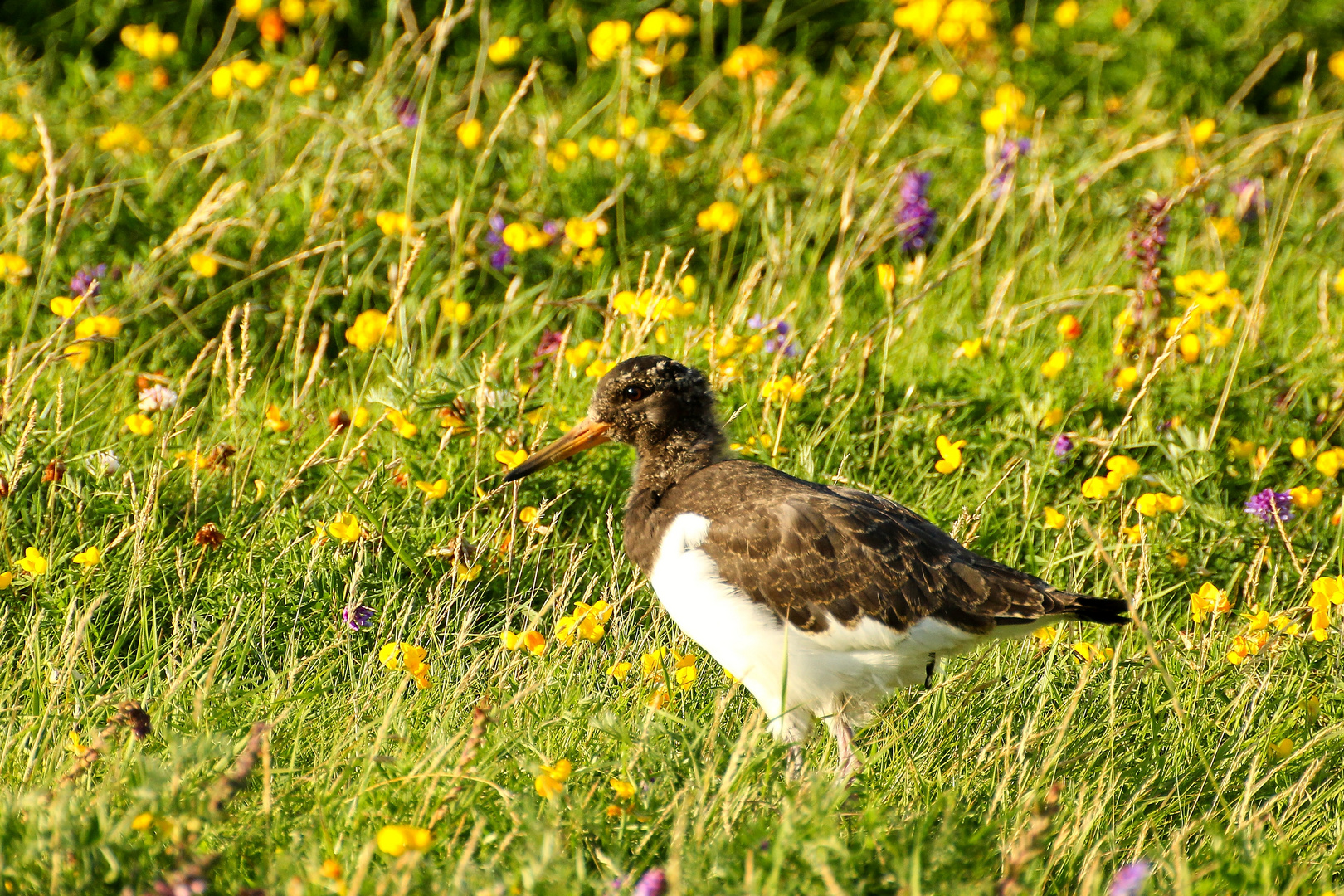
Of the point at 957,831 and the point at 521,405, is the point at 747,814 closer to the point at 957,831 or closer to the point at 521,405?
the point at 957,831

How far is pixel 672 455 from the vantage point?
4.20 metres

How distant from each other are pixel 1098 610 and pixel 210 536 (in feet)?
9.22

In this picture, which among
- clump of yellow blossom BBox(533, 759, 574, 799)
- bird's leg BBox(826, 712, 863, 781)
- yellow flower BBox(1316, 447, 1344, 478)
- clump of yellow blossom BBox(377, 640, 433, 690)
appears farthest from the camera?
yellow flower BBox(1316, 447, 1344, 478)

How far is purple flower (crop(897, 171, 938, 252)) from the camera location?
6.25m

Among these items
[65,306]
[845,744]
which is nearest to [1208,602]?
[845,744]

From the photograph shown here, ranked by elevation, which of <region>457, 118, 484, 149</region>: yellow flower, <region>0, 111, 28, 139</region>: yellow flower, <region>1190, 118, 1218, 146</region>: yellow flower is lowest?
<region>0, 111, 28, 139</region>: yellow flower

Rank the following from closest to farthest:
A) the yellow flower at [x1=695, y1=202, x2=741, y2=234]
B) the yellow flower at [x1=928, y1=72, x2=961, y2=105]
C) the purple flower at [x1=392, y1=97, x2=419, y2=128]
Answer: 1. the yellow flower at [x1=695, y1=202, x2=741, y2=234]
2. the purple flower at [x1=392, y1=97, x2=419, y2=128]
3. the yellow flower at [x1=928, y1=72, x2=961, y2=105]

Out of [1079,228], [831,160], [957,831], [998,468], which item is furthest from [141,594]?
[1079,228]

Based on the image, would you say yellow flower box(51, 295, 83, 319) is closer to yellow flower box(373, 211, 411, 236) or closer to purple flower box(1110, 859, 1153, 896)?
yellow flower box(373, 211, 411, 236)

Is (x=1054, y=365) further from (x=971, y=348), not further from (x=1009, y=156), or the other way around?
(x=1009, y=156)

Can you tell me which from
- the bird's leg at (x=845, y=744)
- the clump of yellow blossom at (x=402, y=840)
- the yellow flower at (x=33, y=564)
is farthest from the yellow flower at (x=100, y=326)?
the bird's leg at (x=845, y=744)

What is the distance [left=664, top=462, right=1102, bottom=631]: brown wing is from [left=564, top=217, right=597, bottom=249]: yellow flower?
221cm

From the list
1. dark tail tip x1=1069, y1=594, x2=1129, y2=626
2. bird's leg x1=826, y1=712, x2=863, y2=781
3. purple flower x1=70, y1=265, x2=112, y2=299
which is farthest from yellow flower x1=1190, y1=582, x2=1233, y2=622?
purple flower x1=70, y1=265, x2=112, y2=299

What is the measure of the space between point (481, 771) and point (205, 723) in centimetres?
73
